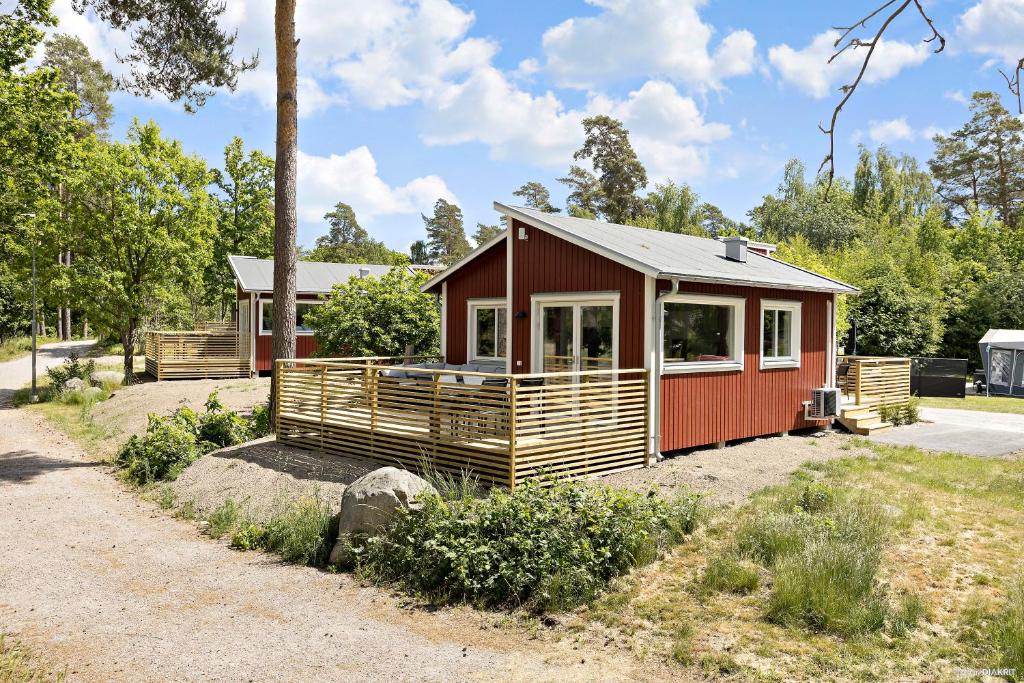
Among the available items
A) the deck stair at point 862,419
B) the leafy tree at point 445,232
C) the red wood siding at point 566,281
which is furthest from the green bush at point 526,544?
the leafy tree at point 445,232

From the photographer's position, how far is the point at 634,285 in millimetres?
10805

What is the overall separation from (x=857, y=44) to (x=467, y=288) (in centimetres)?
1176

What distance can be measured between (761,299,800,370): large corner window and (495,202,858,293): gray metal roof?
529 millimetres

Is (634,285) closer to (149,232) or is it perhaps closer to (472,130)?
(149,232)

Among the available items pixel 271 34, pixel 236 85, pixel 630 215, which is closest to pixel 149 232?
pixel 236 85

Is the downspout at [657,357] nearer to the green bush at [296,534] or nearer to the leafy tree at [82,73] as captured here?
the green bush at [296,534]

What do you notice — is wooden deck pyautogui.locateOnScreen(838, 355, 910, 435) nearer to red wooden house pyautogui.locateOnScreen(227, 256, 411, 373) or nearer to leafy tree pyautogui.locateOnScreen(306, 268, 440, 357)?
leafy tree pyautogui.locateOnScreen(306, 268, 440, 357)

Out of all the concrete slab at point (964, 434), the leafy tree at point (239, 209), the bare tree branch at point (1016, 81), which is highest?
the leafy tree at point (239, 209)

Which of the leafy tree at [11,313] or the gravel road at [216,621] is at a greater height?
the leafy tree at [11,313]

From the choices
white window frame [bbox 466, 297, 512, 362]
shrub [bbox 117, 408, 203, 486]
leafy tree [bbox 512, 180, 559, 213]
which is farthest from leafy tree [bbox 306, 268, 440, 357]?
leafy tree [bbox 512, 180, 559, 213]

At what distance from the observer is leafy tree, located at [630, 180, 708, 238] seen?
143 feet

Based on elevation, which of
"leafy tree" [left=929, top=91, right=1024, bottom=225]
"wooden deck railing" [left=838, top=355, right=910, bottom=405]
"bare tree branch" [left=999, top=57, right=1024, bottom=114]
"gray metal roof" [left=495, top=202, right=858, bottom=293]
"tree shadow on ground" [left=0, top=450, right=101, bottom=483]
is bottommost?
"tree shadow on ground" [left=0, top=450, right=101, bottom=483]

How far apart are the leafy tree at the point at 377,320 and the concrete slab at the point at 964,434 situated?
972 cm

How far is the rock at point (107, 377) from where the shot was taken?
2259cm
